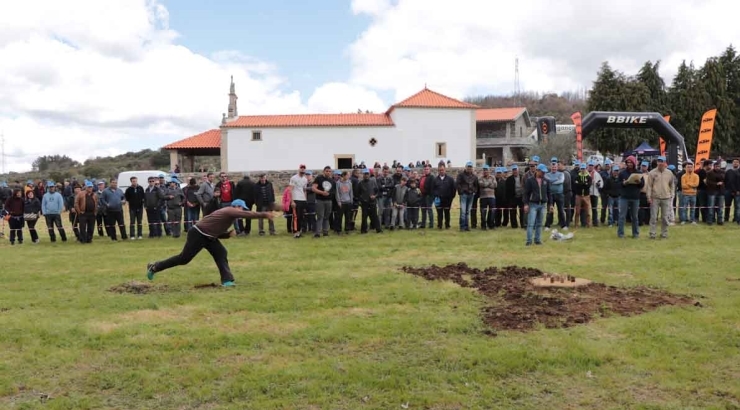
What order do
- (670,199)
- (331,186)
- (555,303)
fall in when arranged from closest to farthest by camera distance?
(555,303) < (670,199) < (331,186)

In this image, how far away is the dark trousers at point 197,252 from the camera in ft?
29.7

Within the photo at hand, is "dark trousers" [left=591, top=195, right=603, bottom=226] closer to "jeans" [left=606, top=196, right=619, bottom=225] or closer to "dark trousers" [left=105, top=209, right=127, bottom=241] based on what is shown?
"jeans" [left=606, top=196, right=619, bottom=225]

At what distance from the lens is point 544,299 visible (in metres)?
8.09

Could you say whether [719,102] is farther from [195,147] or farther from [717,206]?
[195,147]


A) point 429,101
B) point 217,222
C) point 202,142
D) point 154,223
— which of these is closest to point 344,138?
point 429,101

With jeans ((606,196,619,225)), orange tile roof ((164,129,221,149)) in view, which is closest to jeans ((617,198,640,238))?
jeans ((606,196,619,225))

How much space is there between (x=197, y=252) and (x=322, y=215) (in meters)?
6.47

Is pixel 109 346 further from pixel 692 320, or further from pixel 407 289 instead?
pixel 692 320

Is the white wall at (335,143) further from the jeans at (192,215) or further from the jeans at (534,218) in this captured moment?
the jeans at (534,218)

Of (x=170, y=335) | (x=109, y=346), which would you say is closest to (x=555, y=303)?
(x=170, y=335)

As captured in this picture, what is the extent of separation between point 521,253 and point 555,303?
4.35 metres

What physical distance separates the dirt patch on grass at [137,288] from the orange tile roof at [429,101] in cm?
3728

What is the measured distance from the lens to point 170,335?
673 cm

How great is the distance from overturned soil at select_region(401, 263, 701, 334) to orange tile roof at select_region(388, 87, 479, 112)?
36601mm
